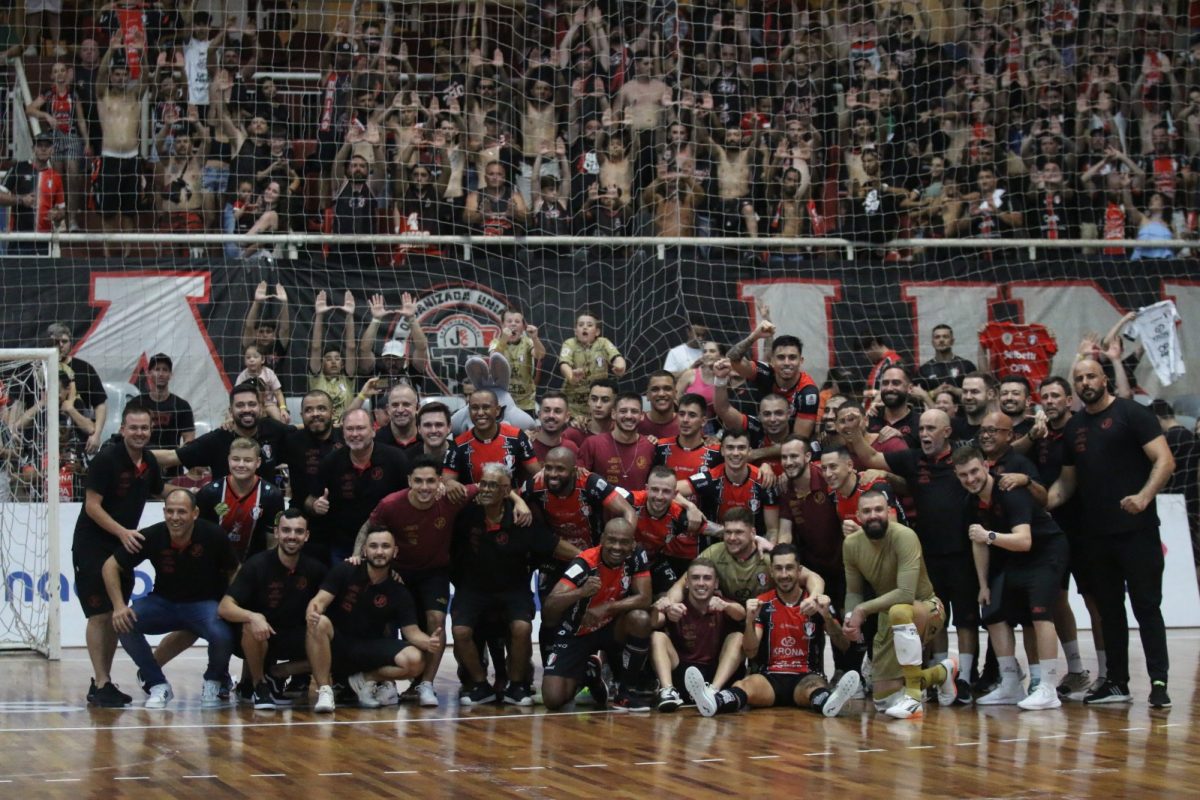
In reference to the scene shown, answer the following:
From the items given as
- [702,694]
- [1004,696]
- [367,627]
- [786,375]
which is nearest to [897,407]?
[786,375]

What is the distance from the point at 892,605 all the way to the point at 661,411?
2257 mm

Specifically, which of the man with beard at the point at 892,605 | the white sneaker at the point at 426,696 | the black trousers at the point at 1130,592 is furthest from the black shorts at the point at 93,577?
the black trousers at the point at 1130,592

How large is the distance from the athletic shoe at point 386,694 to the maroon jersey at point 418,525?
2.63 feet

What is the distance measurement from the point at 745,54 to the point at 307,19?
4851 millimetres

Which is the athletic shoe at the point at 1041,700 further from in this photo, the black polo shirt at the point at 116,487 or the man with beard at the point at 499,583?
the black polo shirt at the point at 116,487

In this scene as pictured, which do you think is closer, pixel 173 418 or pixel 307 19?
pixel 173 418

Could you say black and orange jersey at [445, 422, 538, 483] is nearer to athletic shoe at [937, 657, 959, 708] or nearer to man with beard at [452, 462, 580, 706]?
man with beard at [452, 462, 580, 706]

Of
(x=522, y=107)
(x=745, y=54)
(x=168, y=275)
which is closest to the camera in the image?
(x=168, y=275)

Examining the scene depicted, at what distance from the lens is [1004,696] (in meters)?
10.1

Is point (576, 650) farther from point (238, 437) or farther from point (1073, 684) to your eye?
point (1073, 684)

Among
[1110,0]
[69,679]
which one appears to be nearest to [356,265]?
[69,679]

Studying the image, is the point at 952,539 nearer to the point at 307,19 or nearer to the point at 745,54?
the point at 745,54

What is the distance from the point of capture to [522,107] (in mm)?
16359

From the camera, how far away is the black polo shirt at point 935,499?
10.2 meters
